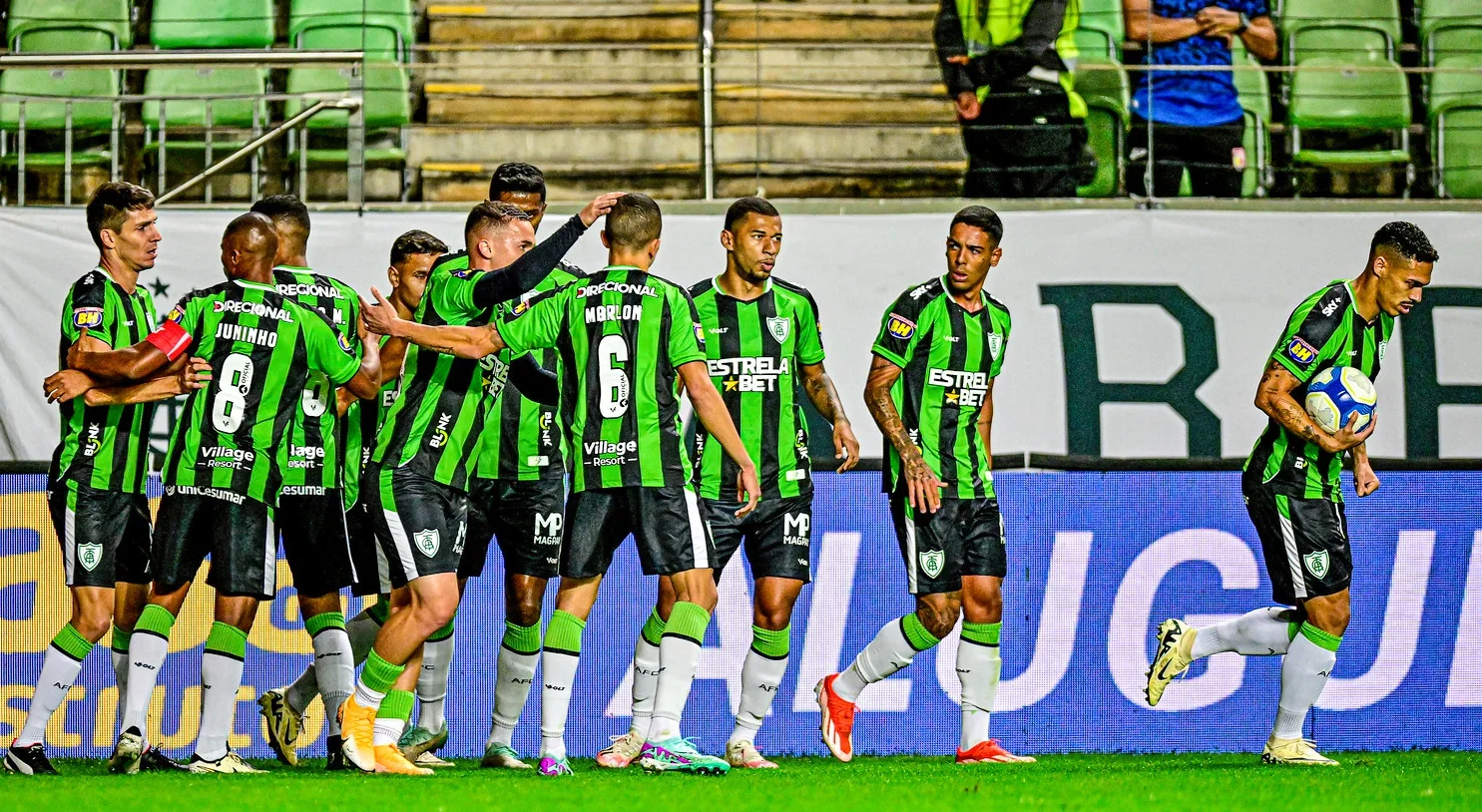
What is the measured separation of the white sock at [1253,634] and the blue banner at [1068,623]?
0.86m

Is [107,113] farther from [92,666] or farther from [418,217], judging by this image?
[92,666]

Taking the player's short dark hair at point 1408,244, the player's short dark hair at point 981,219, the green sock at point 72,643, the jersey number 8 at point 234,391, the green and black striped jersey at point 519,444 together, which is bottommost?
the green sock at point 72,643

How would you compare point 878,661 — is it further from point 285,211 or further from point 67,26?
point 67,26

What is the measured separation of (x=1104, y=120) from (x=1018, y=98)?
0.60m

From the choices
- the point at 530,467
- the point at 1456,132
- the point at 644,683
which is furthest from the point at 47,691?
the point at 1456,132

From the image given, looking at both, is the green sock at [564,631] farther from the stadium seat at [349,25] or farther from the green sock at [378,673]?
the stadium seat at [349,25]

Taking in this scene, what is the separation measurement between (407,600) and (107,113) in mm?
7302

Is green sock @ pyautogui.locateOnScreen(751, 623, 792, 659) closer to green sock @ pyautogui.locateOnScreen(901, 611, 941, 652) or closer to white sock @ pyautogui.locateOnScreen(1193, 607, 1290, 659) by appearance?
green sock @ pyautogui.locateOnScreen(901, 611, 941, 652)

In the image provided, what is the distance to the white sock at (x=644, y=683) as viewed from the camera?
710 centimetres

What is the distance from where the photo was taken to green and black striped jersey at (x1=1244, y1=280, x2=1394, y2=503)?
7125mm

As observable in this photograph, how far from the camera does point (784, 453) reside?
7.39m

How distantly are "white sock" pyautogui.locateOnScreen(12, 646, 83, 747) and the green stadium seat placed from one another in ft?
23.8

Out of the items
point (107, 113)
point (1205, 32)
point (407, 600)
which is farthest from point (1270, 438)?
point (107, 113)

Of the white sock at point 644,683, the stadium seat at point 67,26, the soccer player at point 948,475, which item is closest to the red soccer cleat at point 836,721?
the soccer player at point 948,475
